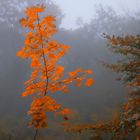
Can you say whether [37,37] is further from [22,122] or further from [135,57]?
[22,122]

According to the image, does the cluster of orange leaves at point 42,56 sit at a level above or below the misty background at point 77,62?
below

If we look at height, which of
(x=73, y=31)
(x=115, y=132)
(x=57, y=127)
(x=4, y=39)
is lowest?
(x=115, y=132)

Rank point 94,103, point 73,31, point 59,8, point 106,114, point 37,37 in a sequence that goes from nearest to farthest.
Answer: point 37,37
point 106,114
point 94,103
point 73,31
point 59,8

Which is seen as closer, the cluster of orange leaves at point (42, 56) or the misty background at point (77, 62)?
the cluster of orange leaves at point (42, 56)

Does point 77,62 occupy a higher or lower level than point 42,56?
higher

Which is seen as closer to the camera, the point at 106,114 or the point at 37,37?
the point at 37,37

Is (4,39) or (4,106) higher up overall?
(4,39)

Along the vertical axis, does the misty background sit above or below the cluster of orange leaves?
above

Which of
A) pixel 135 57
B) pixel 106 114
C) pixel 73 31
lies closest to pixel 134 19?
pixel 73 31

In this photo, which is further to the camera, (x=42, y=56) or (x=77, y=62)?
(x=77, y=62)

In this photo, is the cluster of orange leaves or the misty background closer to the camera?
the cluster of orange leaves

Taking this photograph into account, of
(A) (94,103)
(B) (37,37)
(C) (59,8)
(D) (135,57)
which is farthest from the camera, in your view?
(C) (59,8)

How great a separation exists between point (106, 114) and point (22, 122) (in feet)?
17.1

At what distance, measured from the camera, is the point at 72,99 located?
19297mm
